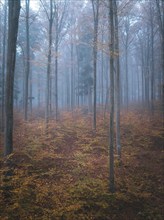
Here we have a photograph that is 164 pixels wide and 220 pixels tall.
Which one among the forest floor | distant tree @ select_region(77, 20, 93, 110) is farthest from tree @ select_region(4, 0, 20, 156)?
distant tree @ select_region(77, 20, 93, 110)

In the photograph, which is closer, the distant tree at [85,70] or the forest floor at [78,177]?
the forest floor at [78,177]

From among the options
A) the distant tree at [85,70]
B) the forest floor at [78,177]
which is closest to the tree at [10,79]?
the forest floor at [78,177]

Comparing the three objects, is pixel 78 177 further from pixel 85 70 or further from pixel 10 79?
pixel 85 70

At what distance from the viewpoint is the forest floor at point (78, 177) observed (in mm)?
7828

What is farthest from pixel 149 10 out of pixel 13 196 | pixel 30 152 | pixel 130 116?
pixel 13 196

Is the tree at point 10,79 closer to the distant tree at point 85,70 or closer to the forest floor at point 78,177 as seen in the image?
the forest floor at point 78,177

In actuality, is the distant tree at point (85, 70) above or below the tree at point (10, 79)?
above

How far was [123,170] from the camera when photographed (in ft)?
38.4

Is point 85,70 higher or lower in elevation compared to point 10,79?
higher

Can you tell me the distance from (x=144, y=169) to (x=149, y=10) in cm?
1784

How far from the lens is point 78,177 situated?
1022 centimetres

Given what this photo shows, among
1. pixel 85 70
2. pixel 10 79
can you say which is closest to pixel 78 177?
pixel 10 79

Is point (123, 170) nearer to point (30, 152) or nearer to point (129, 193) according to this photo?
point (129, 193)

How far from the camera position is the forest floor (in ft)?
25.7
